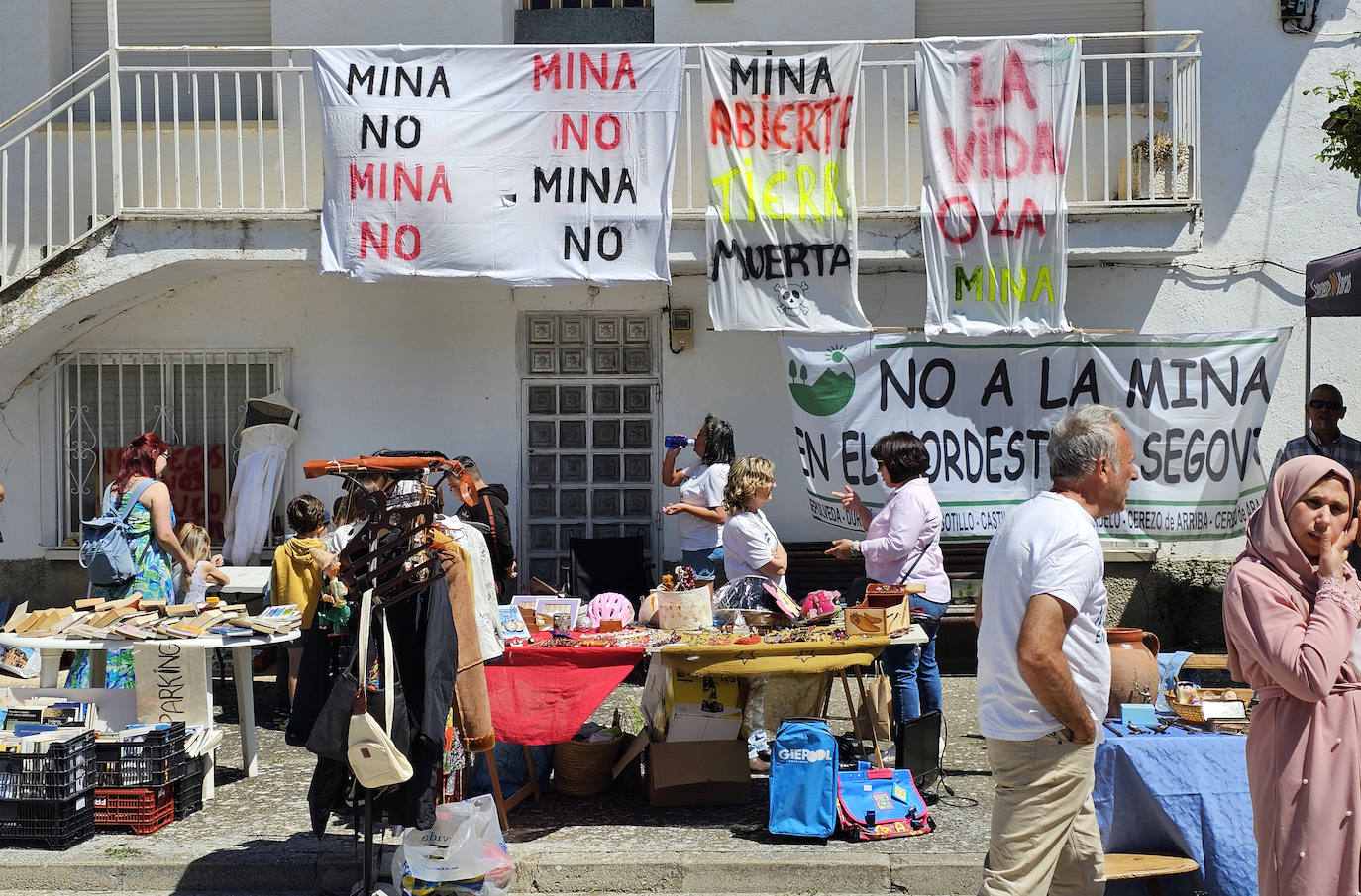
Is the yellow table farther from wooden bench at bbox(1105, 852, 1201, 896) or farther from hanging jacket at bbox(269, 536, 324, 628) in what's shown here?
hanging jacket at bbox(269, 536, 324, 628)

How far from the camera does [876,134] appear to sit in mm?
9852

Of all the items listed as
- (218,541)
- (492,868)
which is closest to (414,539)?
(492,868)

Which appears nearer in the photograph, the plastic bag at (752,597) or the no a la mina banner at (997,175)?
the plastic bag at (752,597)

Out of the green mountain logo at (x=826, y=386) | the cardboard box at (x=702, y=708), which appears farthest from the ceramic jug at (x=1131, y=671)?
the green mountain logo at (x=826, y=386)

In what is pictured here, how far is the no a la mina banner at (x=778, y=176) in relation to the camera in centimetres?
867

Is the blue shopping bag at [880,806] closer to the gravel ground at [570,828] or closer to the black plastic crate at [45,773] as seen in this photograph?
the gravel ground at [570,828]

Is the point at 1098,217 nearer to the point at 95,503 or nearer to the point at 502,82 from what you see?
the point at 502,82

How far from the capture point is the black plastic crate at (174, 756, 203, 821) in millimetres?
6094

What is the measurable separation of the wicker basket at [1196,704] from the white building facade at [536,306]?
4.65m

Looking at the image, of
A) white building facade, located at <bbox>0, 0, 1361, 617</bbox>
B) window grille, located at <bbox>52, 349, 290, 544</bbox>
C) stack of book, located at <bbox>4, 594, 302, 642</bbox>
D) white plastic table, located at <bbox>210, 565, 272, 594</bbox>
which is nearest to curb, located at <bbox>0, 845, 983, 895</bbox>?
stack of book, located at <bbox>4, 594, 302, 642</bbox>

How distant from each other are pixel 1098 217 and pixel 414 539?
244 inches

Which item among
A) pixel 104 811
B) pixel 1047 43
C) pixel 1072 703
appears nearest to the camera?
pixel 1072 703

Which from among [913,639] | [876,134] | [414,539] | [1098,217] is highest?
[876,134]

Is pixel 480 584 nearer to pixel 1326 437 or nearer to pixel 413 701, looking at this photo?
pixel 413 701
